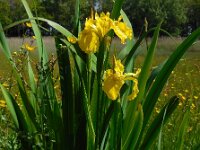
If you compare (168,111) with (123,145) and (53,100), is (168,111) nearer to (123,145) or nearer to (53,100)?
(123,145)

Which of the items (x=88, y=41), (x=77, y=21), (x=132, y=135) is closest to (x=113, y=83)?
(x=88, y=41)

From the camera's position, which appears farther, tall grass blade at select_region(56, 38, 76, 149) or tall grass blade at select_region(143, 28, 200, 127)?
tall grass blade at select_region(56, 38, 76, 149)

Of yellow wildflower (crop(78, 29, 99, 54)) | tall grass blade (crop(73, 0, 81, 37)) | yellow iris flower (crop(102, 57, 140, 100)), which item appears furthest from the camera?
tall grass blade (crop(73, 0, 81, 37))

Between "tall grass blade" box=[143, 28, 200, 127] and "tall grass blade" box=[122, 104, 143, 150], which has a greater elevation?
"tall grass blade" box=[143, 28, 200, 127]

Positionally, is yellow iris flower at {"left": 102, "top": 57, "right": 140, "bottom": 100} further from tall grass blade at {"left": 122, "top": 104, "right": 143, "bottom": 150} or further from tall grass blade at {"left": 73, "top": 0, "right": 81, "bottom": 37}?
tall grass blade at {"left": 73, "top": 0, "right": 81, "bottom": 37}

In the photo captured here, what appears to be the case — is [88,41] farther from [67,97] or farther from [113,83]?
[67,97]

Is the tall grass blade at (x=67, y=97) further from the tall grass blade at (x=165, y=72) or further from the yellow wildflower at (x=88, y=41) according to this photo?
the yellow wildflower at (x=88, y=41)

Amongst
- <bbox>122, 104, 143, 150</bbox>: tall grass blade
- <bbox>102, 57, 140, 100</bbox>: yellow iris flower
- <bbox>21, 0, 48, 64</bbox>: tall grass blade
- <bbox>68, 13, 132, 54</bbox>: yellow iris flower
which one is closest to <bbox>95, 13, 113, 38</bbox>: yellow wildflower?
<bbox>68, 13, 132, 54</bbox>: yellow iris flower

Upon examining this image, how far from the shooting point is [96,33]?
3.78 ft

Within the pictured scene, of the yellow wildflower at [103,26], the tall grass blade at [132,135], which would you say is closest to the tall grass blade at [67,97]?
the tall grass blade at [132,135]

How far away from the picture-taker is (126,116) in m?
1.49

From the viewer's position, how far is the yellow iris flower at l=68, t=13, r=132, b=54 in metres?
1.14

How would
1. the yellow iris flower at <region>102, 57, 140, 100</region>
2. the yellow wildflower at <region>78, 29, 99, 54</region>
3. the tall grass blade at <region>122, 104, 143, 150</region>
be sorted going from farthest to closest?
the tall grass blade at <region>122, 104, 143, 150</region> → the yellow wildflower at <region>78, 29, 99, 54</region> → the yellow iris flower at <region>102, 57, 140, 100</region>

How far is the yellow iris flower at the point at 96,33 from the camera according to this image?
114 centimetres
